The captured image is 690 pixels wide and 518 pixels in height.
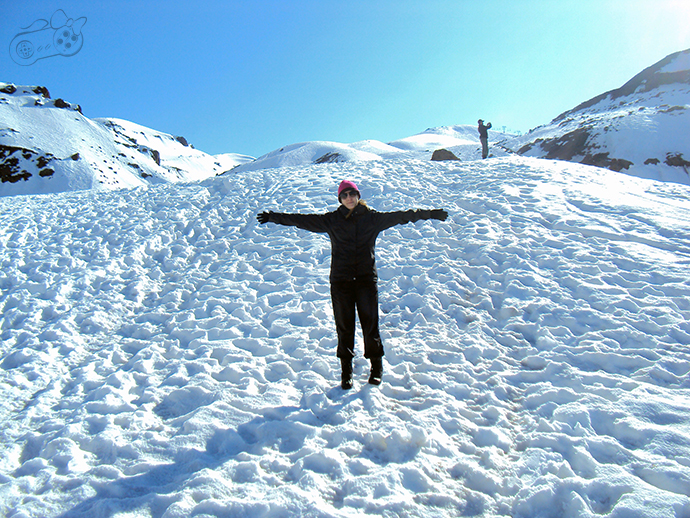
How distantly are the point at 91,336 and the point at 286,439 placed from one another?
4.33 meters

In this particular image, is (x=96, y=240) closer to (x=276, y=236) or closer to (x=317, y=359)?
(x=276, y=236)

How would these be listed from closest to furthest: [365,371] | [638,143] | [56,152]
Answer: [365,371] < [638,143] < [56,152]

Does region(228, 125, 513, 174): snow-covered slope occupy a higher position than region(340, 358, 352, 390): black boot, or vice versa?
region(228, 125, 513, 174): snow-covered slope

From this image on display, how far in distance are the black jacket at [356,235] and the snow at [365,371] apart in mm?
1431

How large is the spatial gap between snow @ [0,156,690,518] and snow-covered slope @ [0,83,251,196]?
37.7m

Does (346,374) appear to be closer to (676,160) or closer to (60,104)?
(676,160)

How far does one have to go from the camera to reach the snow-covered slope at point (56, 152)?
38.3 m

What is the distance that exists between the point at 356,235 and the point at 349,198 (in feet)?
1.39

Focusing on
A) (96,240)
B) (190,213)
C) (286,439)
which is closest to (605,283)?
(286,439)

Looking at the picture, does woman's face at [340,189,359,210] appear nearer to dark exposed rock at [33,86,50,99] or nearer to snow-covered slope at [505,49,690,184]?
snow-covered slope at [505,49,690,184]

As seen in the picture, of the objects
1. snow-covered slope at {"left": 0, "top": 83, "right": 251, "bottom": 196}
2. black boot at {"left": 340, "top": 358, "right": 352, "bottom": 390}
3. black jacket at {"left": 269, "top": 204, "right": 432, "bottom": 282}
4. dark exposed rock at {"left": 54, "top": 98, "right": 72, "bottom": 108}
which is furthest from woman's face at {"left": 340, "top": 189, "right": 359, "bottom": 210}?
dark exposed rock at {"left": 54, "top": 98, "right": 72, "bottom": 108}

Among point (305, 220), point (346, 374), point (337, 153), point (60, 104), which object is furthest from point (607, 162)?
point (60, 104)

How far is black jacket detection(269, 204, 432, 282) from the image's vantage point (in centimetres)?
397

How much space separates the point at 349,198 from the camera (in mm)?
3988
